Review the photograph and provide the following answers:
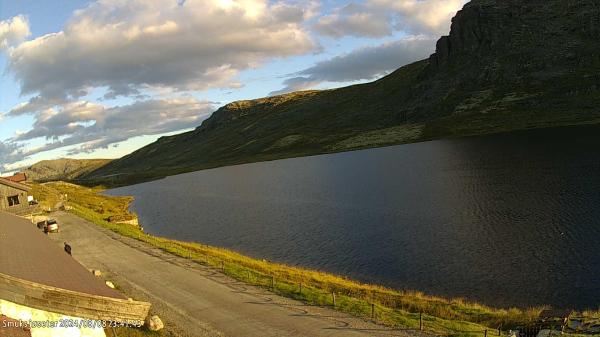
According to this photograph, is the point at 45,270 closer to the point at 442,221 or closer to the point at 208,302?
the point at 208,302

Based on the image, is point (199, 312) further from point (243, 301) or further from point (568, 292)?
point (568, 292)

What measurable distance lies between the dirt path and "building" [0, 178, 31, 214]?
3778 centimetres

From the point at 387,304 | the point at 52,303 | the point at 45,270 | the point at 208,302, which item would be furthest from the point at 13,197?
the point at 52,303

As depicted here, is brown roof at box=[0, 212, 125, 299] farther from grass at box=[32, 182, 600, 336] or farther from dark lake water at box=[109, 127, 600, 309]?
dark lake water at box=[109, 127, 600, 309]

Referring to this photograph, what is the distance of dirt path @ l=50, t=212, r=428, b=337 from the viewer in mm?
29125

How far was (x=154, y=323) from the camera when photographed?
97.4 feet

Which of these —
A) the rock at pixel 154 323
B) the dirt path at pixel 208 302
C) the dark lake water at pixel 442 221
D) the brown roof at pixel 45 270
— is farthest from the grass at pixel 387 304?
the brown roof at pixel 45 270

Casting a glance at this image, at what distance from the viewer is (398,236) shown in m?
62.6

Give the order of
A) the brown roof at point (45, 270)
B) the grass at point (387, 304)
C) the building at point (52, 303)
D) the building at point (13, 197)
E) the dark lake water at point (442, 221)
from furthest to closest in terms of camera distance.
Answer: the building at point (13, 197) < the dark lake water at point (442, 221) < the grass at point (387, 304) < the brown roof at point (45, 270) < the building at point (52, 303)

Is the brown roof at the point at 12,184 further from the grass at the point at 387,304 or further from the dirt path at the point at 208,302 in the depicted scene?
the grass at the point at 387,304

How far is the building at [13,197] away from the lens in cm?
8075

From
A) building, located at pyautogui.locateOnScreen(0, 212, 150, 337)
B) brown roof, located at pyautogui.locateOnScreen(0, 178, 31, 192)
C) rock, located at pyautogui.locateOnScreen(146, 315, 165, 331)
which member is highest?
brown roof, located at pyautogui.locateOnScreen(0, 178, 31, 192)

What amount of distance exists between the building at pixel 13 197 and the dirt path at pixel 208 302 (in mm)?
37777

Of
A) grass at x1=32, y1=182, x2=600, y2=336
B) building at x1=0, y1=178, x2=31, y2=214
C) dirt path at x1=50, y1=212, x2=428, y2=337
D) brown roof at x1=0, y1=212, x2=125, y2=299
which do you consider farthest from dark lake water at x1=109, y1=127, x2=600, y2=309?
brown roof at x1=0, y1=212, x2=125, y2=299
